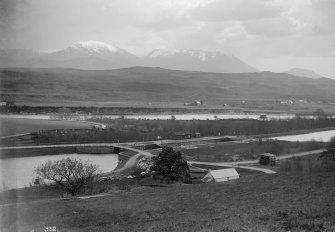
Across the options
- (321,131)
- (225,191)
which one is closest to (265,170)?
(225,191)

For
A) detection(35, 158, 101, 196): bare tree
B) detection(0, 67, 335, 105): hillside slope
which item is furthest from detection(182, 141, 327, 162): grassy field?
detection(0, 67, 335, 105): hillside slope

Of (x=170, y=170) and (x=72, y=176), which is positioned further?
(x=72, y=176)

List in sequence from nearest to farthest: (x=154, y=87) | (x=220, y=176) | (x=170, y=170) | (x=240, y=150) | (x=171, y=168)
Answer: (x=170, y=170) → (x=171, y=168) → (x=220, y=176) → (x=240, y=150) → (x=154, y=87)

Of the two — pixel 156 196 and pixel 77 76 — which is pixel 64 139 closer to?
pixel 156 196

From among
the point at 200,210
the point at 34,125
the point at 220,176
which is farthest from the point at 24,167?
the point at 200,210

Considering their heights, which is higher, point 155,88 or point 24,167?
point 155,88

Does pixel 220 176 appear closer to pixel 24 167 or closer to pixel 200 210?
pixel 200 210

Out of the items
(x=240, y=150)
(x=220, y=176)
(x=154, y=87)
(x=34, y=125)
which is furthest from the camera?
(x=154, y=87)
